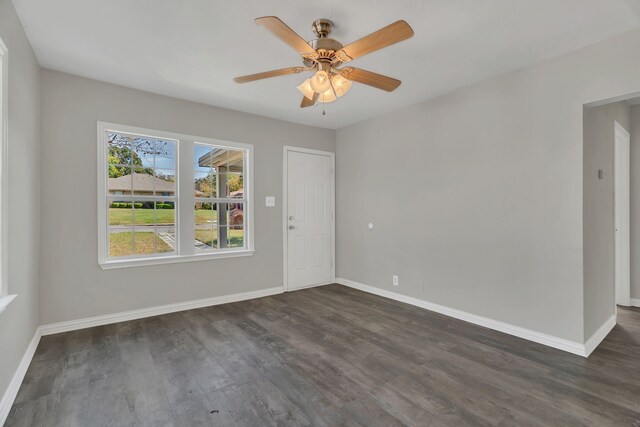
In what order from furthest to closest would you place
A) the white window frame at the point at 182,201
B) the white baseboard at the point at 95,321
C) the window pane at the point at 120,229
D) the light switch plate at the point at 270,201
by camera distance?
1. the light switch plate at the point at 270,201
2. the window pane at the point at 120,229
3. the white window frame at the point at 182,201
4. the white baseboard at the point at 95,321

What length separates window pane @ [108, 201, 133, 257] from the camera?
11.2 ft

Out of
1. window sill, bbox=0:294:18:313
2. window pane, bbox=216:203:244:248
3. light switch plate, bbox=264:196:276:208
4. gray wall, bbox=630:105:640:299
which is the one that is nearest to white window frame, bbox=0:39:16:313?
window sill, bbox=0:294:18:313

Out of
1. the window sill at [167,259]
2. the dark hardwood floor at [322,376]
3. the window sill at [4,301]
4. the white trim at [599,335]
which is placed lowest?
the dark hardwood floor at [322,376]

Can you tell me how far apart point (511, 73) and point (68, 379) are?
4500mm

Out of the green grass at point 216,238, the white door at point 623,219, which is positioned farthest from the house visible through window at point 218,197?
the white door at point 623,219

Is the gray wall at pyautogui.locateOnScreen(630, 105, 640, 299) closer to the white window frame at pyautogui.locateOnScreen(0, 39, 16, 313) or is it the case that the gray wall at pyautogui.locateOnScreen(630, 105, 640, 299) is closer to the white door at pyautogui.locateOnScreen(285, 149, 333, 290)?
the white door at pyautogui.locateOnScreen(285, 149, 333, 290)

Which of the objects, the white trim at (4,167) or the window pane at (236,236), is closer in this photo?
the white trim at (4,167)

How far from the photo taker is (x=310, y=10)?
6.89 feet

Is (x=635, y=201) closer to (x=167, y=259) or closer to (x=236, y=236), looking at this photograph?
(x=236, y=236)

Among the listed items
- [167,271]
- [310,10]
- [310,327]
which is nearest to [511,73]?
[310,10]

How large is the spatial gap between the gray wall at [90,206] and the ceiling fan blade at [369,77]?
232 centimetres

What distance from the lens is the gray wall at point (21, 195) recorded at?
1987 mm

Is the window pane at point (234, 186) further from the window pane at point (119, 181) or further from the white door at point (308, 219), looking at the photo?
the window pane at point (119, 181)

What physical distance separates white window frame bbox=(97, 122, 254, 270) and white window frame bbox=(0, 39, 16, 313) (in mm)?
1413
